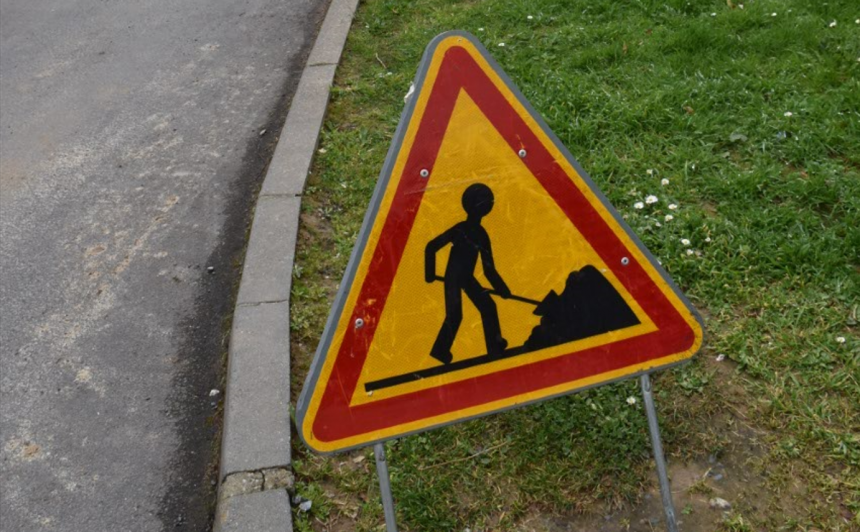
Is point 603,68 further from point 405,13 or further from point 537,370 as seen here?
point 537,370

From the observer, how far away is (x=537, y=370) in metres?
2.30

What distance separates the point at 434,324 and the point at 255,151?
3.21 meters

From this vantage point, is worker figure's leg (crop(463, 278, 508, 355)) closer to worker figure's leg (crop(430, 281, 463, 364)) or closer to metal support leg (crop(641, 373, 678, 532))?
worker figure's leg (crop(430, 281, 463, 364))

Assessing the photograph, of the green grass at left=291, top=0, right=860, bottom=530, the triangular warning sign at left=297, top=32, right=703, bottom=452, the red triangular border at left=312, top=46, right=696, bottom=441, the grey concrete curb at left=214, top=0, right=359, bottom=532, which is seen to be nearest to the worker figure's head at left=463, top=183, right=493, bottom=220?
the triangular warning sign at left=297, top=32, right=703, bottom=452

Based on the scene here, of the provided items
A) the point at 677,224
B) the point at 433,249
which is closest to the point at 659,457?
the point at 433,249

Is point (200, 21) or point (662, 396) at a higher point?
point (662, 396)

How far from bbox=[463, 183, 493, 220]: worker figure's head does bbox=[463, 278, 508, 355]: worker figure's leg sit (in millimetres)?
161

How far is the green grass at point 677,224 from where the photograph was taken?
9.34 feet

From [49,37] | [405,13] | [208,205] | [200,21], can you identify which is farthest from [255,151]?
[49,37]

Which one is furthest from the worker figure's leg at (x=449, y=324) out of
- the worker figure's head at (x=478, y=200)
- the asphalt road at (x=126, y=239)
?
the asphalt road at (x=126, y=239)

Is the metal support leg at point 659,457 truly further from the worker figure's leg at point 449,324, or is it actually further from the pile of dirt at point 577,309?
the worker figure's leg at point 449,324

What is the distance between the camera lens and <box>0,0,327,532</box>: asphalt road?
3264 mm

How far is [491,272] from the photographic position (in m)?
2.25

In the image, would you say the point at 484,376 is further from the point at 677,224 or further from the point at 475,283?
the point at 677,224
